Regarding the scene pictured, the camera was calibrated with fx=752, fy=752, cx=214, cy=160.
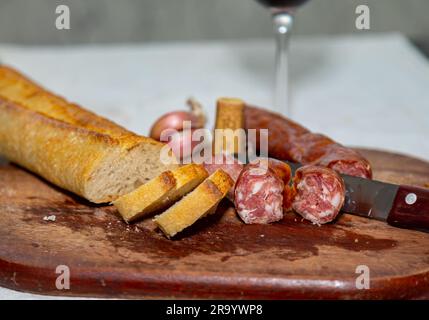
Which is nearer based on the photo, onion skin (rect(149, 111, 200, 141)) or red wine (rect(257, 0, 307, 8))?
onion skin (rect(149, 111, 200, 141))

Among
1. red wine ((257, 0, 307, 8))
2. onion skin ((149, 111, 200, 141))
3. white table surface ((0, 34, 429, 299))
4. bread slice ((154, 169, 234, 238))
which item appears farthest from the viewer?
white table surface ((0, 34, 429, 299))

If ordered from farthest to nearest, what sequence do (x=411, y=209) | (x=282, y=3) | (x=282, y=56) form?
(x=282, y=56)
(x=282, y=3)
(x=411, y=209)

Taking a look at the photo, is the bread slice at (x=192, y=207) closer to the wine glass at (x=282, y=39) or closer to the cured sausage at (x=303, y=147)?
the cured sausage at (x=303, y=147)

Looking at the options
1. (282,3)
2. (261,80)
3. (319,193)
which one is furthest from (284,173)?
(261,80)

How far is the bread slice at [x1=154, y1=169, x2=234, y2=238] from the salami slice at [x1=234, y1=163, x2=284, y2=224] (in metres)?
0.05

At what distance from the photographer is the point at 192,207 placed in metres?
1.72

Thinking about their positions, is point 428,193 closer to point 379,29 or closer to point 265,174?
point 265,174

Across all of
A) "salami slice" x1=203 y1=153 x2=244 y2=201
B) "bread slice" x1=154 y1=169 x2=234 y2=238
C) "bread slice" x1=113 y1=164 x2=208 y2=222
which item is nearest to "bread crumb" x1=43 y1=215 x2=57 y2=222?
"bread slice" x1=113 y1=164 x2=208 y2=222

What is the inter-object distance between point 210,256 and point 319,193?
33 centimetres

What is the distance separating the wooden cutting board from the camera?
154 centimetres

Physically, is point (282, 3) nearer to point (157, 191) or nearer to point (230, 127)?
point (230, 127)

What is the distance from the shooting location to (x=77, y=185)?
1.91m

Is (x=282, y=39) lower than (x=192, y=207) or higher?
higher

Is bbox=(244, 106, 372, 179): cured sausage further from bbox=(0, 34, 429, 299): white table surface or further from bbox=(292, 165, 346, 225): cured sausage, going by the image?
bbox=(0, 34, 429, 299): white table surface
